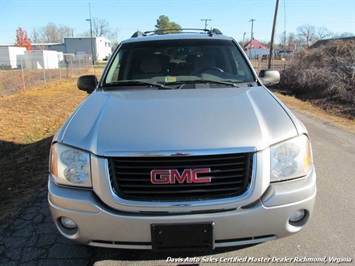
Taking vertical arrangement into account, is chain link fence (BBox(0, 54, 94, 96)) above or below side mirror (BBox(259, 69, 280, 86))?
below

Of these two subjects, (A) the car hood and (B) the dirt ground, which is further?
(B) the dirt ground

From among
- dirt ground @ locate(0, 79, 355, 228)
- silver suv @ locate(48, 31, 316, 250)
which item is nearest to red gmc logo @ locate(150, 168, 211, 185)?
silver suv @ locate(48, 31, 316, 250)

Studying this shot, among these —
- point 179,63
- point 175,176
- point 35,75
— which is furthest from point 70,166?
point 35,75

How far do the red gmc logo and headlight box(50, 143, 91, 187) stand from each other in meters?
0.47

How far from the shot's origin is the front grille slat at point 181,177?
2.22m

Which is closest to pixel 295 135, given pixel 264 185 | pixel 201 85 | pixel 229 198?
pixel 264 185

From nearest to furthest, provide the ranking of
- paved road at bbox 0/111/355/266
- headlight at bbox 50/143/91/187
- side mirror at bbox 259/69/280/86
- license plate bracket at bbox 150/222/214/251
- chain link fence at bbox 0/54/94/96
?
license plate bracket at bbox 150/222/214/251, headlight at bbox 50/143/91/187, paved road at bbox 0/111/355/266, side mirror at bbox 259/69/280/86, chain link fence at bbox 0/54/94/96

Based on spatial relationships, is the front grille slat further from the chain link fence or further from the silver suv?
the chain link fence

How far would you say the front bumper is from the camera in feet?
7.27

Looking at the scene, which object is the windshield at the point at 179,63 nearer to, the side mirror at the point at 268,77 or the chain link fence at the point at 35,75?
the side mirror at the point at 268,77

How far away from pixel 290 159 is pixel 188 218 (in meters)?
0.83

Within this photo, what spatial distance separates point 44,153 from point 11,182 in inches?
55.8

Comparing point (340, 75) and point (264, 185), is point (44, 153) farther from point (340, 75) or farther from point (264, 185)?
point (340, 75)

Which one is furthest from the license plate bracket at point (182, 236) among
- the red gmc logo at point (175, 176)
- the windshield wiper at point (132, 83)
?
the windshield wiper at point (132, 83)
